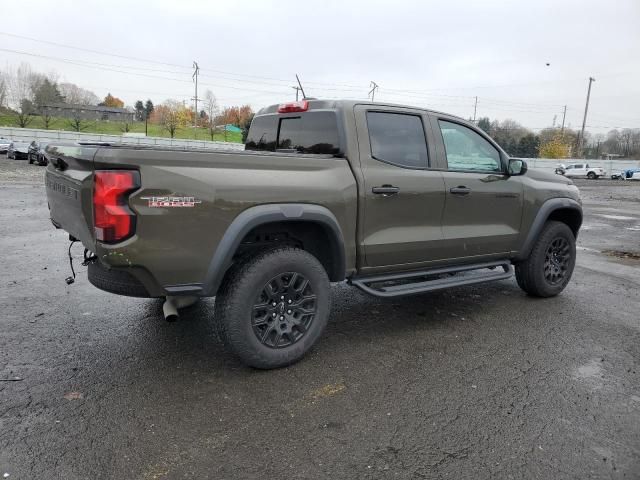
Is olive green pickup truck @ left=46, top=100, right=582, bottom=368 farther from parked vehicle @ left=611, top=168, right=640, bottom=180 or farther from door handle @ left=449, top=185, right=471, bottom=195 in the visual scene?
parked vehicle @ left=611, top=168, right=640, bottom=180

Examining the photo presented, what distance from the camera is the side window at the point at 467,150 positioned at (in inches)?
179

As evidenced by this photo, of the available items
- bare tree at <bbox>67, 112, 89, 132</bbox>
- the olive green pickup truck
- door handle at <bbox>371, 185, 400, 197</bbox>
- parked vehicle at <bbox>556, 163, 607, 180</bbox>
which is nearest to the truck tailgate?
the olive green pickup truck

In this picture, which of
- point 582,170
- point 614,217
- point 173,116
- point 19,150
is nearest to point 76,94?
point 173,116

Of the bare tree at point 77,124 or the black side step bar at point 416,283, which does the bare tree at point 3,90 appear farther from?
the black side step bar at point 416,283

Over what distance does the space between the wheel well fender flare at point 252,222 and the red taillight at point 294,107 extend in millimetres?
1170

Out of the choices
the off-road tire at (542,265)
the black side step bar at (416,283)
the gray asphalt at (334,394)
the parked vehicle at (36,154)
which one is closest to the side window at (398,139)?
the black side step bar at (416,283)

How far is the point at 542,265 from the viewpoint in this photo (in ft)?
17.5

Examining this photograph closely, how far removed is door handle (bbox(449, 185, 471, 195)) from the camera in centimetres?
Result: 438

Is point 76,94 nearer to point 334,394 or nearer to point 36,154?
point 36,154

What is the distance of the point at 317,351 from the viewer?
154 inches

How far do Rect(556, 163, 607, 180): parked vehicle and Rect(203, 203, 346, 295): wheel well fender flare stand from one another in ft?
164

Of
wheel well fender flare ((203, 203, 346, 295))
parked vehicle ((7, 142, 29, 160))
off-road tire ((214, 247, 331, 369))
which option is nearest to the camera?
wheel well fender flare ((203, 203, 346, 295))

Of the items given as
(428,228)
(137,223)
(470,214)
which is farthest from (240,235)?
(470,214)

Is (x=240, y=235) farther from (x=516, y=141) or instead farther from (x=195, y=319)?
(x=516, y=141)
